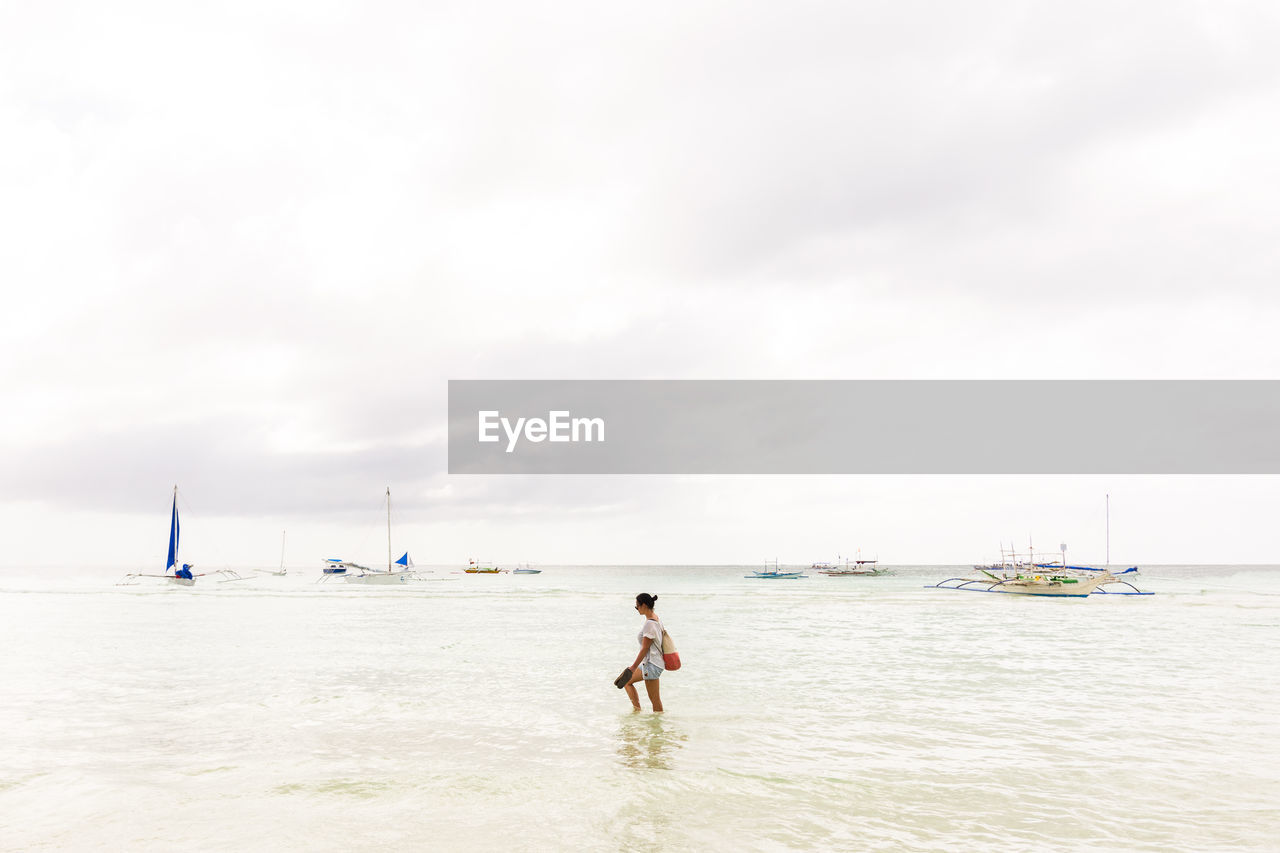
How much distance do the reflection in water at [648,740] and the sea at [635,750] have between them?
0.26 ft

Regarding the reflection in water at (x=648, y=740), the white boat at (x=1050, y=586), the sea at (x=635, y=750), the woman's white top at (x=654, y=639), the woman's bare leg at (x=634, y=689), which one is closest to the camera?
the sea at (x=635, y=750)

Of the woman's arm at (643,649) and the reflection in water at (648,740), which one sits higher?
the woman's arm at (643,649)

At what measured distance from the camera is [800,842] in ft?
24.8

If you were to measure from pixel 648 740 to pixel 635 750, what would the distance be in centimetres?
74

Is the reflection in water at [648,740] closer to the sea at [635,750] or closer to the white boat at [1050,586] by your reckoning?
the sea at [635,750]

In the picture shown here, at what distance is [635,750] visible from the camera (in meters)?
11.4

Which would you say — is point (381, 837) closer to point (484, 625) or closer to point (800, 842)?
point (800, 842)

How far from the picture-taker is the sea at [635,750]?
795cm

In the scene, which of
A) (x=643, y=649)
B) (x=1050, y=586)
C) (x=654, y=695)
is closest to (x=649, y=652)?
(x=643, y=649)

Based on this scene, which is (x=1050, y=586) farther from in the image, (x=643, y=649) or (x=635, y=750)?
(x=635, y=750)

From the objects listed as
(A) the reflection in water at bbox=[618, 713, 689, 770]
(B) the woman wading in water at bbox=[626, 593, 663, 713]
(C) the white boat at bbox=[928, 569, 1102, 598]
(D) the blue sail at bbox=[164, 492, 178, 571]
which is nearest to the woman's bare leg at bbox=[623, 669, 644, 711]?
(B) the woman wading in water at bbox=[626, 593, 663, 713]

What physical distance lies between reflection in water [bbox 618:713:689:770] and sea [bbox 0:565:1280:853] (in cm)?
8

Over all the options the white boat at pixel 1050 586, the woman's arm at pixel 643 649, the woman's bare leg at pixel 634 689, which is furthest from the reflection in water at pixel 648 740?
the white boat at pixel 1050 586

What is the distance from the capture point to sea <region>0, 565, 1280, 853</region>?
795 cm
